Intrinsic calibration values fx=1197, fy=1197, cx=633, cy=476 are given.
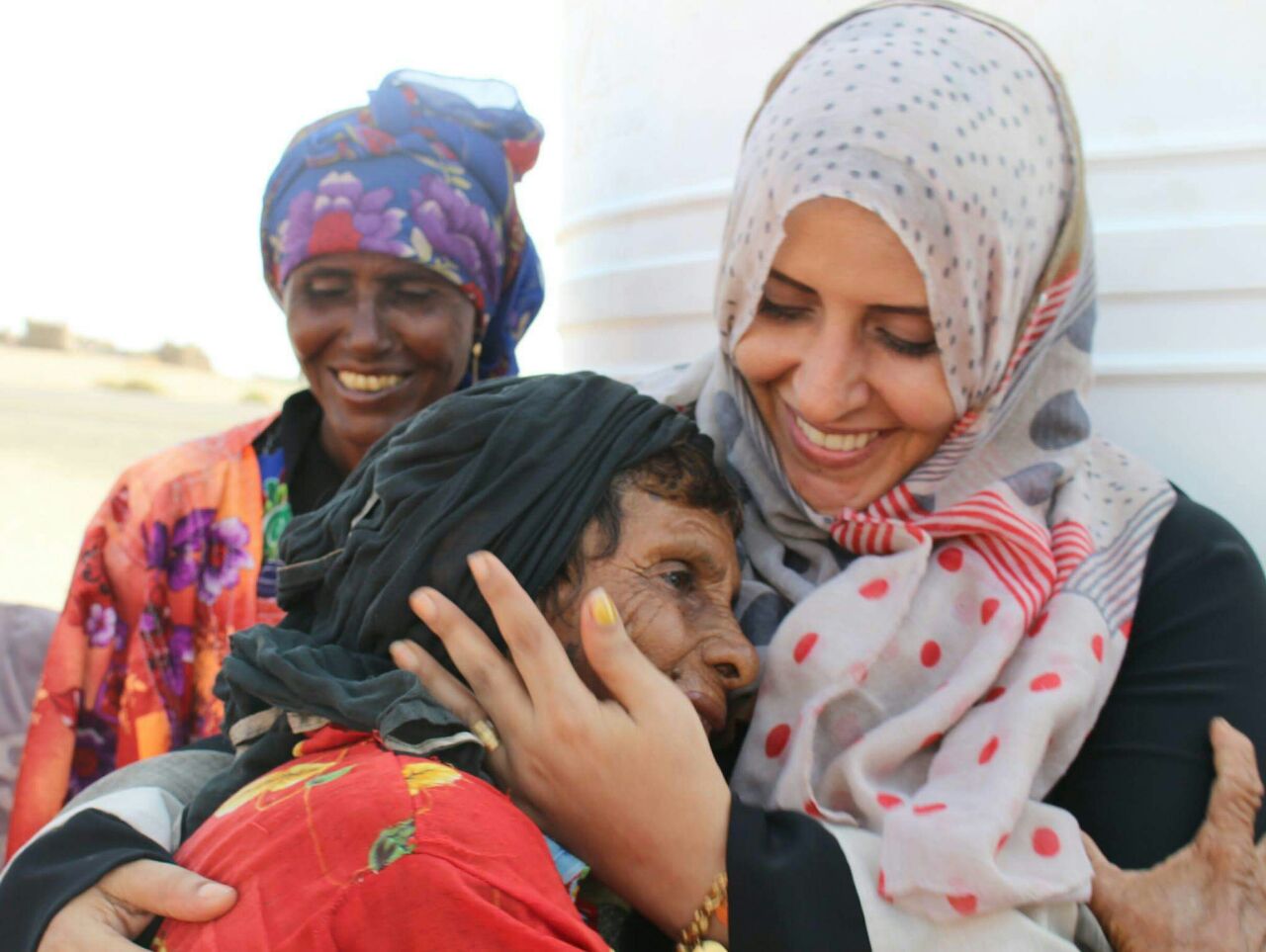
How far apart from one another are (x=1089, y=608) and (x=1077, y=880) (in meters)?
0.42

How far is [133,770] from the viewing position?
1.78 meters

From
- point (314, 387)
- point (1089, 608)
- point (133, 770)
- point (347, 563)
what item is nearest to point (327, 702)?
point (347, 563)

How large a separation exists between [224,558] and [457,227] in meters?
1.03

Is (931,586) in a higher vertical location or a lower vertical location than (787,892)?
higher

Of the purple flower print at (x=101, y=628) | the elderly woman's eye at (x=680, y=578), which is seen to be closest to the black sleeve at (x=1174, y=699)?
the elderly woman's eye at (x=680, y=578)

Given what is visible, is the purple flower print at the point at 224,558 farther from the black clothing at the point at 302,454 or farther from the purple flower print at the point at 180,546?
the black clothing at the point at 302,454

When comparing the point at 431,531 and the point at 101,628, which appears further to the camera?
the point at 101,628

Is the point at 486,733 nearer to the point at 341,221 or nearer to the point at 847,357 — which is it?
the point at 847,357

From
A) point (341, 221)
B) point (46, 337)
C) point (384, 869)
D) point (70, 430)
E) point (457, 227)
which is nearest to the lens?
point (384, 869)

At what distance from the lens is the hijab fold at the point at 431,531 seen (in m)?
1.55

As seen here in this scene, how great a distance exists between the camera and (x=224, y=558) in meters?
2.96

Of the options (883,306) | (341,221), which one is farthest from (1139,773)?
(341,221)

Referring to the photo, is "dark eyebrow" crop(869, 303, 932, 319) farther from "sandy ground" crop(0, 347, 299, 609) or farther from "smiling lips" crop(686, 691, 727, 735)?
"sandy ground" crop(0, 347, 299, 609)

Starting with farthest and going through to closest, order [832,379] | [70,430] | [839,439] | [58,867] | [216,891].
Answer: [70,430] → [839,439] → [832,379] → [58,867] → [216,891]
